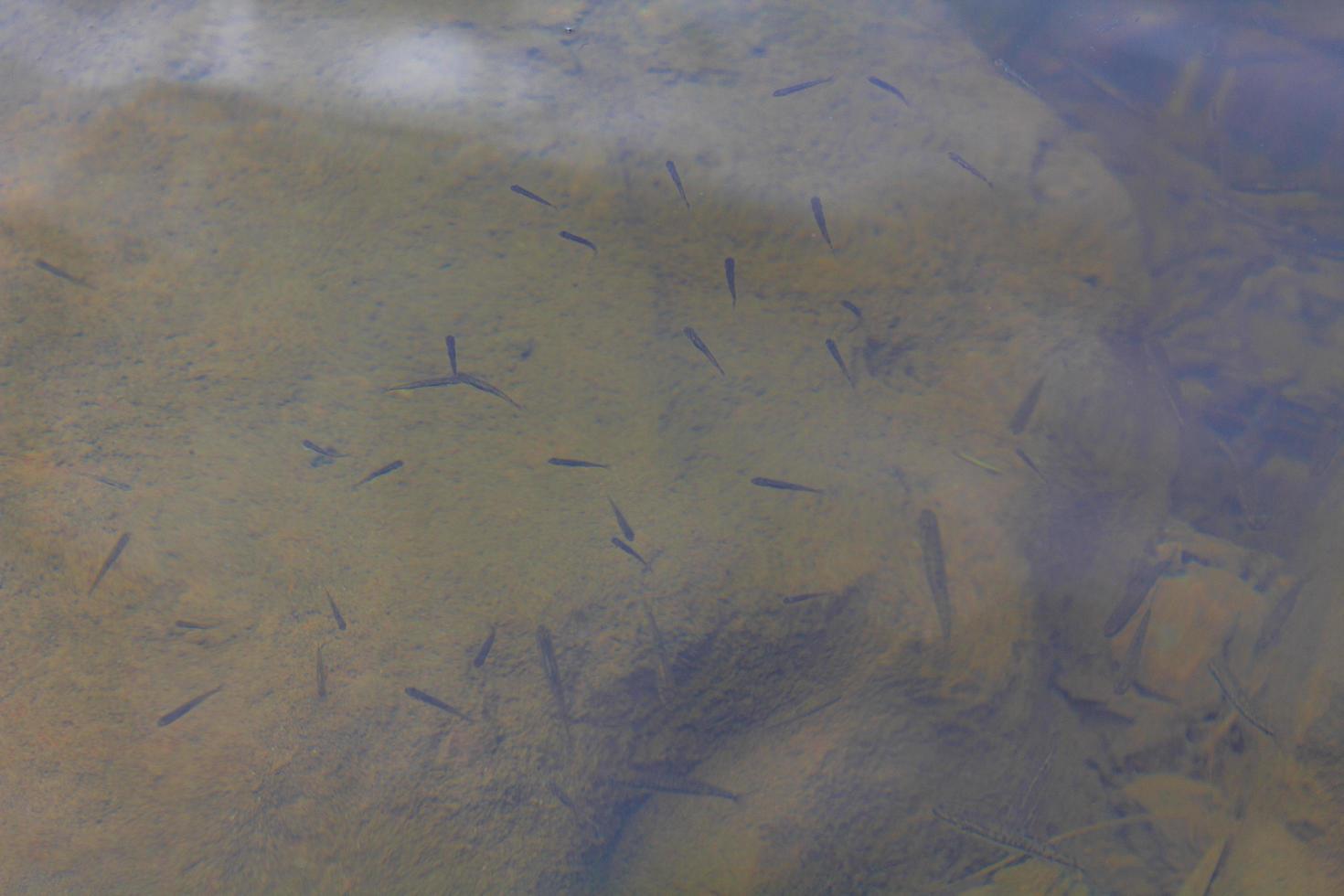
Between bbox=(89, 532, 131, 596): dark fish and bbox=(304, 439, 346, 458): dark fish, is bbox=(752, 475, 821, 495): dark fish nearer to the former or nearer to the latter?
bbox=(304, 439, 346, 458): dark fish

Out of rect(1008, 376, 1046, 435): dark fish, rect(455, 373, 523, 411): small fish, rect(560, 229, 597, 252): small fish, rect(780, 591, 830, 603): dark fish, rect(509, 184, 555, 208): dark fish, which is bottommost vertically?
rect(780, 591, 830, 603): dark fish

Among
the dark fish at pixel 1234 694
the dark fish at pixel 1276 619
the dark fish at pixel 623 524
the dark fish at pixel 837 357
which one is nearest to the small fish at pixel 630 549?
the dark fish at pixel 623 524

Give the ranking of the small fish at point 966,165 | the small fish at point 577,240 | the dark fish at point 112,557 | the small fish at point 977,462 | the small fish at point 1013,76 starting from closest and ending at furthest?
1. the dark fish at point 112,557
2. the small fish at point 977,462
3. the small fish at point 577,240
4. the small fish at point 966,165
5. the small fish at point 1013,76

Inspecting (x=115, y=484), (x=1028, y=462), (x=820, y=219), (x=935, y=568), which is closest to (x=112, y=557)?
(x=115, y=484)

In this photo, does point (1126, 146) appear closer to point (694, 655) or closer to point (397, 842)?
point (694, 655)

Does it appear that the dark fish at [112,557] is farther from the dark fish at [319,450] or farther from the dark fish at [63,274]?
the dark fish at [63,274]

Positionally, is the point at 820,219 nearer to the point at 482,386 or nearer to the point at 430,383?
the point at 482,386

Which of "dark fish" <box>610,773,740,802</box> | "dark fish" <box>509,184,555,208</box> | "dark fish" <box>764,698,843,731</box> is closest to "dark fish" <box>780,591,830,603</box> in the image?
"dark fish" <box>764,698,843,731</box>
